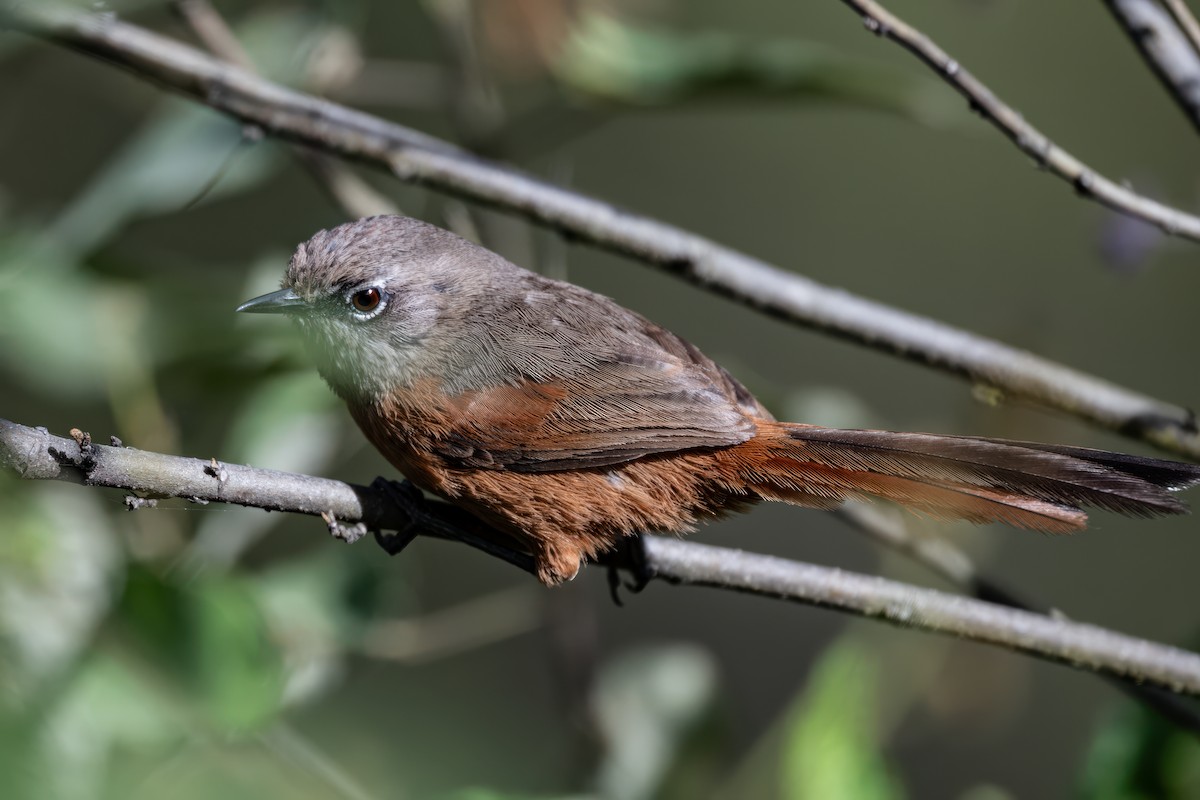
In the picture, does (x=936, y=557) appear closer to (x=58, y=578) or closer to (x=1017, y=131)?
(x=1017, y=131)

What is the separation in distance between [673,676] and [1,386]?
14.0ft

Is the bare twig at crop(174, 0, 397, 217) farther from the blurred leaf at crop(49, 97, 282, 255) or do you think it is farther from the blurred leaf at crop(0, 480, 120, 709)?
the blurred leaf at crop(0, 480, 120, 709)

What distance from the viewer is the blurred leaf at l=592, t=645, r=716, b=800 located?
122 inches

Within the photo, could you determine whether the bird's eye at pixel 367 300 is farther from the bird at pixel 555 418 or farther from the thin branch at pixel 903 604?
the thin branch at pixel 903 604

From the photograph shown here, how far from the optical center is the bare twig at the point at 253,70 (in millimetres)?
3500

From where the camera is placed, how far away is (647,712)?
3.42 metres

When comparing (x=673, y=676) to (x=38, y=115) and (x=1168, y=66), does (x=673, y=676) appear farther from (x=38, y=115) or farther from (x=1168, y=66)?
(x=38, y=115)

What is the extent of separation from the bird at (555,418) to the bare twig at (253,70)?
0.55 metres

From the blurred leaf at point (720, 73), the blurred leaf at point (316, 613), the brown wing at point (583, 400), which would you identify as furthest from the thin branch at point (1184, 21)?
the blurred leaf at point (316, 613)

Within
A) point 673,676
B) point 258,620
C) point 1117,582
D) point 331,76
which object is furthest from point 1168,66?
point 1117,582

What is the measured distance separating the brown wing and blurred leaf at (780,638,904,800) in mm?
669

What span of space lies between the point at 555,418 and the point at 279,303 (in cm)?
76

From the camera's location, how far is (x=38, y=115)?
7.61 meters

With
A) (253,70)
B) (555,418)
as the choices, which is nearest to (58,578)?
(555,418)
